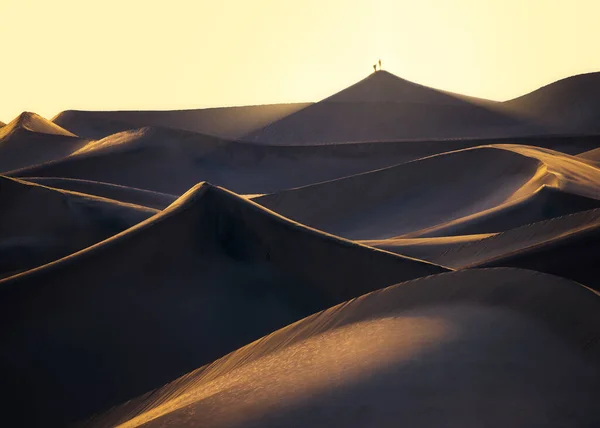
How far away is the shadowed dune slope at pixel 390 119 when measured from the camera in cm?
2458

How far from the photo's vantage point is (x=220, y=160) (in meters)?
17.4

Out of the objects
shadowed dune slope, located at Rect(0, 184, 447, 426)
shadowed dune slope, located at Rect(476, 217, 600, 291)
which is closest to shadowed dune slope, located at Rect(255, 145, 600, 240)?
shadowed dune slope, located at Rect(476, 217, 600, 291)

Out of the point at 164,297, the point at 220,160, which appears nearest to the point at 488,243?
the point at 164,297

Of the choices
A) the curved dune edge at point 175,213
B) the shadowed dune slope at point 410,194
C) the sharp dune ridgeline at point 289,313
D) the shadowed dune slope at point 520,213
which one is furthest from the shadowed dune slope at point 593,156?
the curved dune edge at point 175,213

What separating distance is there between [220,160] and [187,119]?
408 inches

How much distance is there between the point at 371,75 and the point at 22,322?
25.1 meters

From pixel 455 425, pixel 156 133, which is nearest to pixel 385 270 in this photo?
pixel 455 425

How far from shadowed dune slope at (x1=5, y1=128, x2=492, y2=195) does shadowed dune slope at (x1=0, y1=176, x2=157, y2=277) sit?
774 centimetres

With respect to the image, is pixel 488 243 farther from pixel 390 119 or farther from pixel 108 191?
pixel 390 119

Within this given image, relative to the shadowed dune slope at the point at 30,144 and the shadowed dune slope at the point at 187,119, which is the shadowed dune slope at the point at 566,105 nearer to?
the shadowed dune slope at the point at 187,119

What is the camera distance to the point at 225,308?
512cm

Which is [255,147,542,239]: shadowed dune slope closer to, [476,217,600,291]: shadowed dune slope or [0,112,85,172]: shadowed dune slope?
[476,217,600,291]: shadowed dune slope

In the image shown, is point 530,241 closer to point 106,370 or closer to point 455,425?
point 106,370

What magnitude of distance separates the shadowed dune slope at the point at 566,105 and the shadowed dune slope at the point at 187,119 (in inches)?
292
